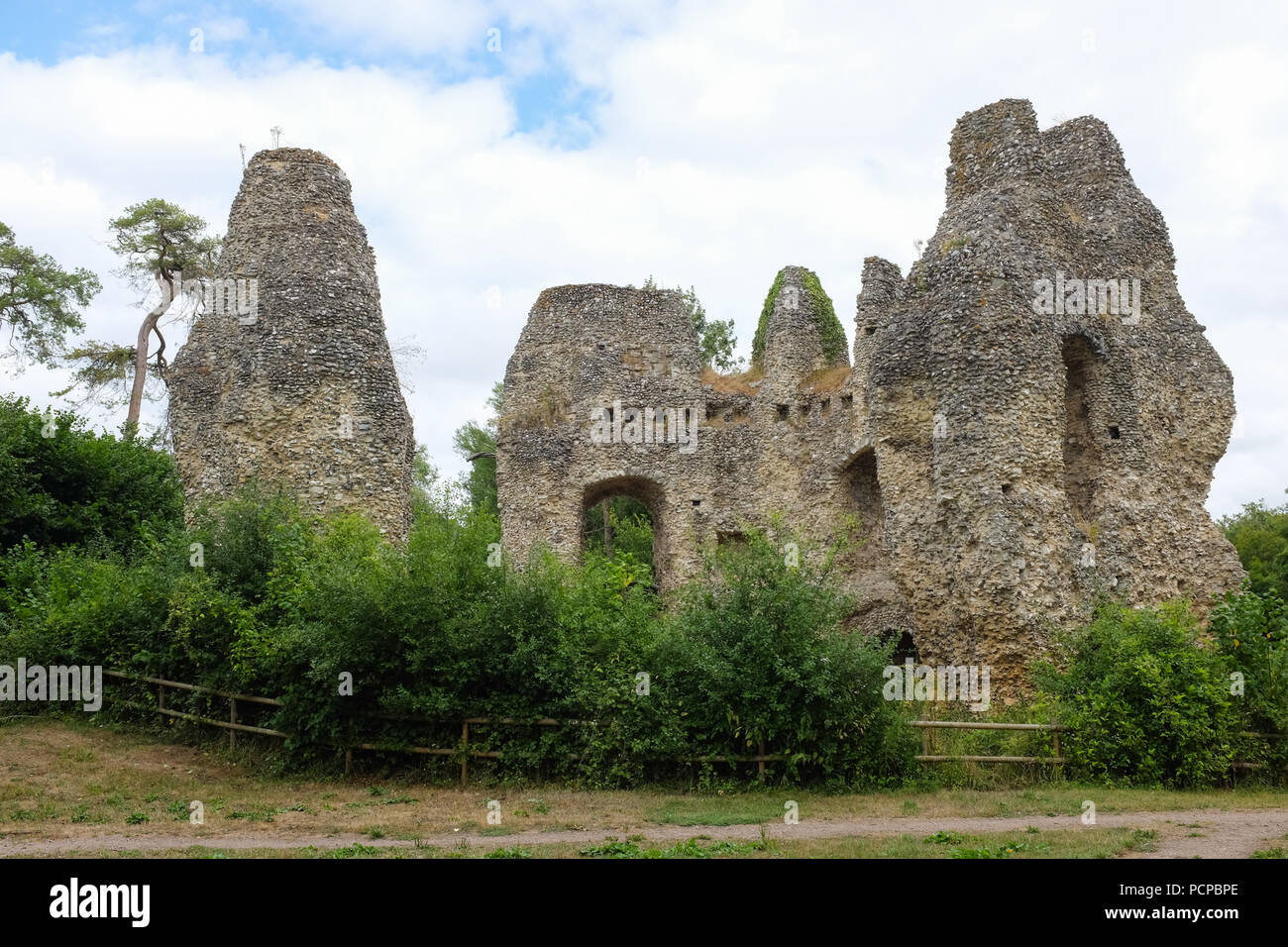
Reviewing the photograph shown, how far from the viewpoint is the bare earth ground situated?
1023 centimetres

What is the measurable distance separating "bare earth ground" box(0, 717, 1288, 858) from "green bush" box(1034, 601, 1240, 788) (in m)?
0.64

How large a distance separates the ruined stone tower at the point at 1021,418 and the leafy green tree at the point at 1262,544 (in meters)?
14.7

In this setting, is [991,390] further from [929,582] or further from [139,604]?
[139,604]

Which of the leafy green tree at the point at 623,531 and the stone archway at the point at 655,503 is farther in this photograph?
the leafy green tree at the point at 623,531

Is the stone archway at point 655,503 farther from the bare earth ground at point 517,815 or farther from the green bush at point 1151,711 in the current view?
the bare earth ground at point 517,815

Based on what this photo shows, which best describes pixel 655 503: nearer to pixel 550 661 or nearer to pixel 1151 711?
A: pixel 550 661

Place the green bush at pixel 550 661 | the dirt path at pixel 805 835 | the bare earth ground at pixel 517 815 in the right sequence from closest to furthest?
1. the dirt path at pixel 805 835
2. the bare earth ground at pixel 517 815
3. the green bush at pixel 550 661

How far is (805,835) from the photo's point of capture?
10.9 metres

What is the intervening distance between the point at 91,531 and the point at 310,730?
11.4 metres

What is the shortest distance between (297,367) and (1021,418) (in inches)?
484

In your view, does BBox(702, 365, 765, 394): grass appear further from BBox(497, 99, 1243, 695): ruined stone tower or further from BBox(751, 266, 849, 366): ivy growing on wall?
BBox(497, 99, 1243, 695): ruined stone tower

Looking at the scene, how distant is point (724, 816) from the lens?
1205 centimetres

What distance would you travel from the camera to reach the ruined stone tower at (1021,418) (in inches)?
728

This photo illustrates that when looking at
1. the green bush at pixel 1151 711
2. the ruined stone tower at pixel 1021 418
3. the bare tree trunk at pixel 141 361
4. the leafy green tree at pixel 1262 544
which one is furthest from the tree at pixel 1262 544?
the bare tree trunk at pixel 141 361
